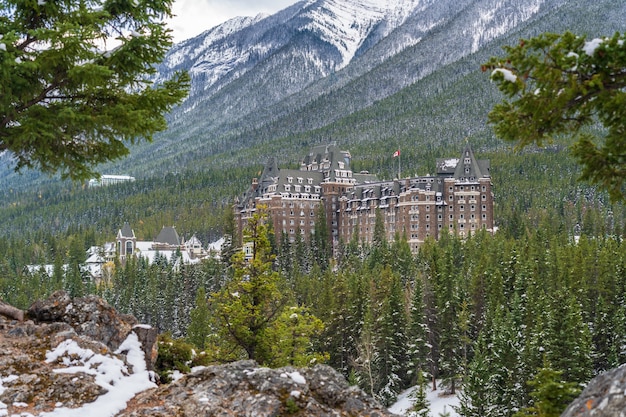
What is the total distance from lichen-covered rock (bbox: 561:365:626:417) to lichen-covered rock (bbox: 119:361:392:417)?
3.86 meters

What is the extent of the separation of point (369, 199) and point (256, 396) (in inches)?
4668

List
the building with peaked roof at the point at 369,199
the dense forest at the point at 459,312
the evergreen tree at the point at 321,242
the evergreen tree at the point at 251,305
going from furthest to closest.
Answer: the evergreen tree at the point at 321,242, the building with peaked roof at the point at 369,199, the dense forest at the point at 459,312, the evergreen tree at the point at 251,305

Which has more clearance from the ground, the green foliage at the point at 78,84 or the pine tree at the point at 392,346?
the green foliage at the point at 78,84

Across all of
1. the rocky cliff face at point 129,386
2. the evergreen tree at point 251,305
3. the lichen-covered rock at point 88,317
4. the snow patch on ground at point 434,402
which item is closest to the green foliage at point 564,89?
the rocky cliff face at point 129,386

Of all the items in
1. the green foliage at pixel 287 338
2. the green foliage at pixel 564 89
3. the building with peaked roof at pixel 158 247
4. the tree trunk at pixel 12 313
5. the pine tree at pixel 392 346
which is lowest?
the pine tree at pixel 392 346

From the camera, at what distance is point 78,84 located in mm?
13406

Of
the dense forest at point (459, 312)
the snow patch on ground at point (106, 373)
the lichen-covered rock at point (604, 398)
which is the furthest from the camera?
the dense forest at point (459, 312)

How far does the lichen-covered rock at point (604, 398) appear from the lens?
7.77 meters

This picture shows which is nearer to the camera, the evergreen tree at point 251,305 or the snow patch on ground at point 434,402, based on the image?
the evergreen tree at point 251,305

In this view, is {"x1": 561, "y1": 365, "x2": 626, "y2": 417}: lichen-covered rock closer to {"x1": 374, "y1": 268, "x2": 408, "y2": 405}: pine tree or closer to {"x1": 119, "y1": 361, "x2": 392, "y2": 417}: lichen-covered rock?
{"x1": 119, "y1": 361, "x2": 392, "y2": 417}: lichen-covered rock

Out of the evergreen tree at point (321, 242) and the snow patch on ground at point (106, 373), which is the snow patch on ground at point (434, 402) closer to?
the snow patch on ground at point (106, 373)

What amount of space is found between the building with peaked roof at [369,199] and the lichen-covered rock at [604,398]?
105 metres

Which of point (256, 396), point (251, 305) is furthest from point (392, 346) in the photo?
point (256, 396)

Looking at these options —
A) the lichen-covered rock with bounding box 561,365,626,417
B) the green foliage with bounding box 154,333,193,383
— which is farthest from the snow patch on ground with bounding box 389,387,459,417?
the lichen-covered rock with bounding box 561,365,626,417
